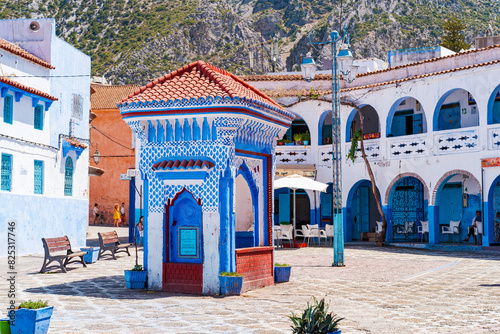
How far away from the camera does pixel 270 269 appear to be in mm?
13711

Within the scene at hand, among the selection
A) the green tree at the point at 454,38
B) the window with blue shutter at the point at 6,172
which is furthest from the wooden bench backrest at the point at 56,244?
the green tree at the point at 454,38

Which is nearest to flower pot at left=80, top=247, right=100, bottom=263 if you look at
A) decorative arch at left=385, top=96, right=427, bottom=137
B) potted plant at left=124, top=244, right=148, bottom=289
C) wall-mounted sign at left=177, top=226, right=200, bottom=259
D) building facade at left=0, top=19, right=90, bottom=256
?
building facade at left=0, top=19, right=90, bottom=256

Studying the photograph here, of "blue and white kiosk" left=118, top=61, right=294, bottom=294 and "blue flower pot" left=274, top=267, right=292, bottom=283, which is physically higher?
"blue and white kiosk" left=118, top=61, right=294, bottom=294

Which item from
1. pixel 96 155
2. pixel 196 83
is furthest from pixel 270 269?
pixel 96 155

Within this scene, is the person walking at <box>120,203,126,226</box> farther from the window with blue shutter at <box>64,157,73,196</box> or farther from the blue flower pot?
the blue flower pot

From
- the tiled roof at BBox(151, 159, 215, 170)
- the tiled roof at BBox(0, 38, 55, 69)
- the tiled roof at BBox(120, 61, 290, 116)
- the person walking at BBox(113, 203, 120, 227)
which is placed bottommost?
the person walking at BBox(113, 203, 120, 227)

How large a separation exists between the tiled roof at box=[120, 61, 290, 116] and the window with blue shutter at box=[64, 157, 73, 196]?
1224 cm

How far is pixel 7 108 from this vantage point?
20609mm

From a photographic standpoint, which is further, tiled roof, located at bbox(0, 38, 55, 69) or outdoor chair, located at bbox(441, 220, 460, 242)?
outdoor chair, located at bbox(441, 220, 460, 242)

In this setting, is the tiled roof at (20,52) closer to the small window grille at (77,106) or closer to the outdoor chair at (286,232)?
the small window grille at (77,106)

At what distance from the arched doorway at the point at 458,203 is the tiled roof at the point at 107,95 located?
23.8 m

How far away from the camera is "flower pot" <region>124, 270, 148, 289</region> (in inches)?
500

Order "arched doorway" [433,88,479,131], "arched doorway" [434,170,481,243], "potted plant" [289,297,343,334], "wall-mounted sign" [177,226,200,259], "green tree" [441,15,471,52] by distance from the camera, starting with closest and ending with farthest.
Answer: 1. "potted plant" [289,297,343,334]
2. "wall-mounted sign" [177,226,200,259]
3. "arched doorway" [433,88,479,131]
4. "arched doorway" [434,170,481,243]
5. "green tree" [441,15,471,52]

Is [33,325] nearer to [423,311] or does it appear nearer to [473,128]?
[423,311]
